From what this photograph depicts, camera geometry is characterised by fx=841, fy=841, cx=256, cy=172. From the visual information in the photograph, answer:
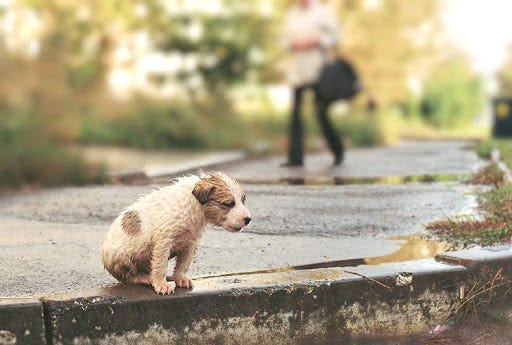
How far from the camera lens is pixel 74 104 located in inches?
469

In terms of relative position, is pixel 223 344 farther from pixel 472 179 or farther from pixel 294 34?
pixel 294 34

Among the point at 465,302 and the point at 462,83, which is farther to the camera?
the point at 462,83

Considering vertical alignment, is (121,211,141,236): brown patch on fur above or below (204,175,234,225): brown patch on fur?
below

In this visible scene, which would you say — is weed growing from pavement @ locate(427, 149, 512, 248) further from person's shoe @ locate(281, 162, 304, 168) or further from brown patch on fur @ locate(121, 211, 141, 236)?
person's shoe @ locate(281, 162, 304, 168)

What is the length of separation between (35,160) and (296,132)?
3.49 meters

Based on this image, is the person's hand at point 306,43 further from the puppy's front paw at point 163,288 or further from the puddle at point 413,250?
the puppy's front paw at point 163,288

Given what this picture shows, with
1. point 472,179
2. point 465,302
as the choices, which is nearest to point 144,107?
point 472,179

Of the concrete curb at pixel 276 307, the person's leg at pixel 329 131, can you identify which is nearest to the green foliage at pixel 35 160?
the person's leg at pixel 329 131

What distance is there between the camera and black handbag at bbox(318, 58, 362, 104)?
10203 mm

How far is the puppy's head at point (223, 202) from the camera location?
3.22 metres

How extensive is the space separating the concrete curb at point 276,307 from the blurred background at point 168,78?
5.56 m

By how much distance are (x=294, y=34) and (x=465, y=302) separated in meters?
6.79

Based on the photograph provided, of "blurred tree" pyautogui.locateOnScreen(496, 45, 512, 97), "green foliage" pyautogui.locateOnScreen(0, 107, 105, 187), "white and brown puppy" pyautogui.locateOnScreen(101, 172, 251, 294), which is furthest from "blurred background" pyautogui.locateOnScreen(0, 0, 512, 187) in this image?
"blurred tree" pyautogui.locateOnScreen(496, 45, 512, 97)

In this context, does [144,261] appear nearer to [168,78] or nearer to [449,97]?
[168,78]
